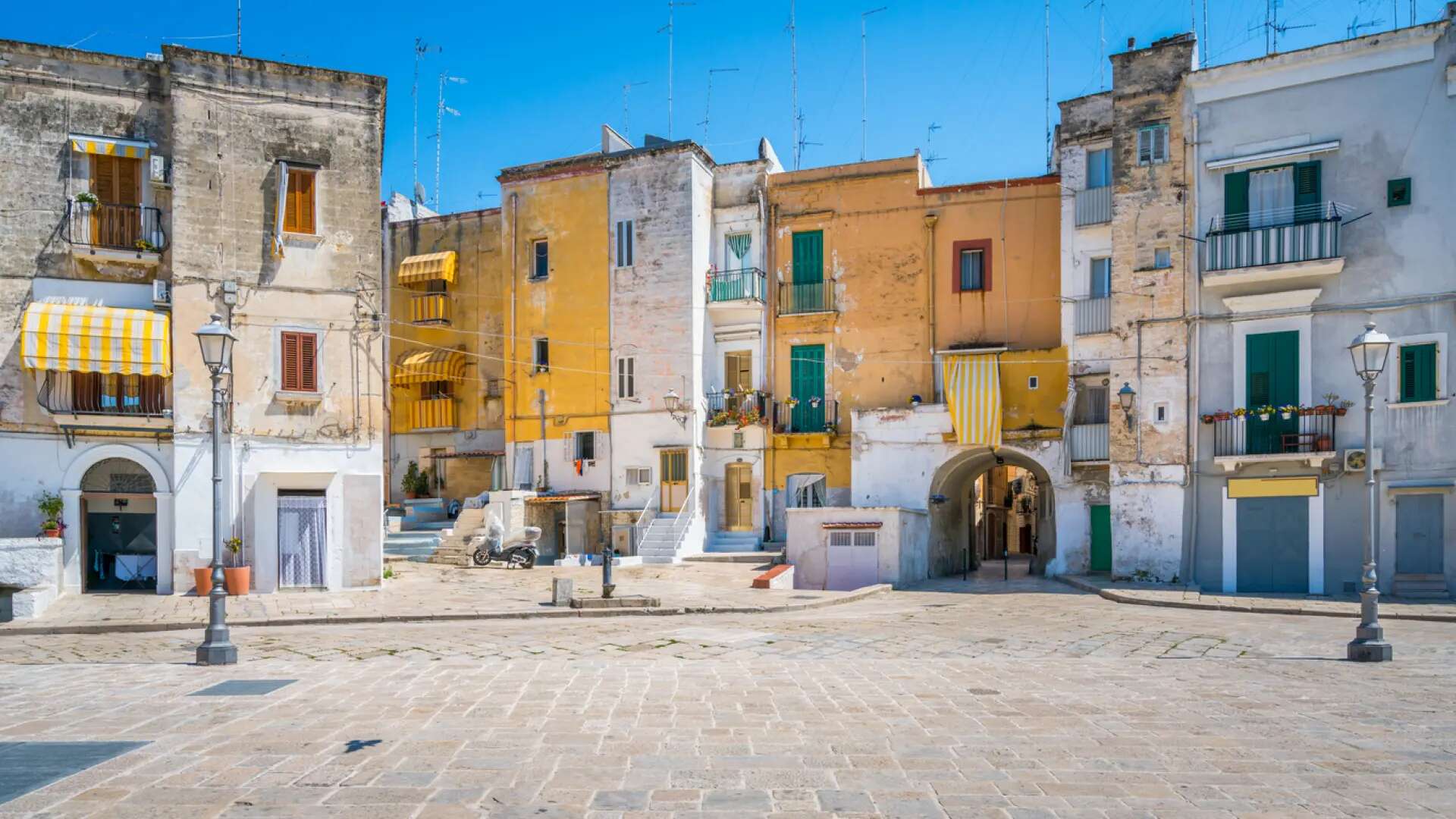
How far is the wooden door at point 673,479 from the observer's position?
3112cm

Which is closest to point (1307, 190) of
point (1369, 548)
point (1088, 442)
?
point (1088, 442)

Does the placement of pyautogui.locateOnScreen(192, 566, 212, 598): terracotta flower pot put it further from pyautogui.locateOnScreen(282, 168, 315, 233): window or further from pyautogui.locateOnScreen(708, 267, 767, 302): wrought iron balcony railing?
pyautogui.locateOnScreen(708, 267, 767, 302): wrought iron balcony railing

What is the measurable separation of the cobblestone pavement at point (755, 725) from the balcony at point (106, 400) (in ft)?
22.7

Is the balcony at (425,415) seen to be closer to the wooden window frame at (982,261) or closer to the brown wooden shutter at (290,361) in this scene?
the brown wooden shutter at (290,361)

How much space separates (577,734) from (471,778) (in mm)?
1432

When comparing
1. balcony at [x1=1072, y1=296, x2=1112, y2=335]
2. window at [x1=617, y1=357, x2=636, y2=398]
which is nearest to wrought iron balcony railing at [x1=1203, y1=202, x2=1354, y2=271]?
balcony at [x1=1072, y1=296, x2=1112, y2=335]

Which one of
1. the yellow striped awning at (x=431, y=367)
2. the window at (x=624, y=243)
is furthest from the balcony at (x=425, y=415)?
the window at (x=624, y=243)

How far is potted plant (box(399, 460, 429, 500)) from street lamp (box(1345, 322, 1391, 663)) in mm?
28942

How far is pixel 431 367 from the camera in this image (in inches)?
1367

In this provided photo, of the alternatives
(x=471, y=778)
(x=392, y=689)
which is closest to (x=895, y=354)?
(x=392, y=689)

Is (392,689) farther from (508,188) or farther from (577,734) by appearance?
(508,188)

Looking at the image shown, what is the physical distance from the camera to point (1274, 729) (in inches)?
345

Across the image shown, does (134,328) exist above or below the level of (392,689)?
above

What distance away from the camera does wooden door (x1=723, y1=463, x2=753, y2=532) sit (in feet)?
106
